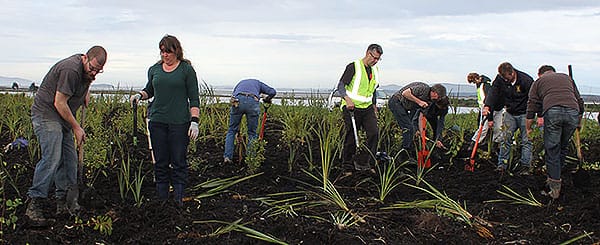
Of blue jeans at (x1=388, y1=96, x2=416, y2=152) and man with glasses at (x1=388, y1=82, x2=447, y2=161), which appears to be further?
blue jeans at (x1=388, y1=96, x2=416, y2=152)

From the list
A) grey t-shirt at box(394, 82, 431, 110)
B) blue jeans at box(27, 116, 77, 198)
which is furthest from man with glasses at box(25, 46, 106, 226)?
grey t-shirt at box(394, 82, 431, 110)

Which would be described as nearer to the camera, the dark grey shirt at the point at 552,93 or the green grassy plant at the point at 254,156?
the dark grey shirt at the point at 552,93

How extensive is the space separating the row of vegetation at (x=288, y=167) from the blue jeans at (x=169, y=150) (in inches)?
8.7

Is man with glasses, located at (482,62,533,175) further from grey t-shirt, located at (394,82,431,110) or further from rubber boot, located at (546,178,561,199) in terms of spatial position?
rubber boot, located at (546,178,561,199)

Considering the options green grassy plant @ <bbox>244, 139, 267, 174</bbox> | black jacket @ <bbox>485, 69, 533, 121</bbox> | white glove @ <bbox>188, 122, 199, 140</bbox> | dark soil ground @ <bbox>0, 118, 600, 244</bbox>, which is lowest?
dark soil ground @ <bbox>0, 118, 600, 244</bbox>

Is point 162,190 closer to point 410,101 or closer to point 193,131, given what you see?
point 193,131

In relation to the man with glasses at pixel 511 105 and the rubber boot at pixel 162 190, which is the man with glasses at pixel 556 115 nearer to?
the man with glasses at pixel 511 105

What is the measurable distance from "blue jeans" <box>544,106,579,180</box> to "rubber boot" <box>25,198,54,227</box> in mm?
4874

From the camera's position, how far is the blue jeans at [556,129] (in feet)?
21.0

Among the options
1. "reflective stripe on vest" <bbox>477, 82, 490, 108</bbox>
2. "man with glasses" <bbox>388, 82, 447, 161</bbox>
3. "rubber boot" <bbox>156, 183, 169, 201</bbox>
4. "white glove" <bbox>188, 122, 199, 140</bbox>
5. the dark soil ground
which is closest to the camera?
the dark soil ground

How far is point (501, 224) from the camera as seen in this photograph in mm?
5332

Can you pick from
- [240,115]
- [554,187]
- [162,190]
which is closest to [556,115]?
[554,187]

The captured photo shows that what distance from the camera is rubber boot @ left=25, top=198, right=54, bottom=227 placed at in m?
4.71

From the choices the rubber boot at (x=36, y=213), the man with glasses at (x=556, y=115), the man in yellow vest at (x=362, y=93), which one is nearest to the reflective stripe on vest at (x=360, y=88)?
the man in yellow vest at (x=362, y=93)
